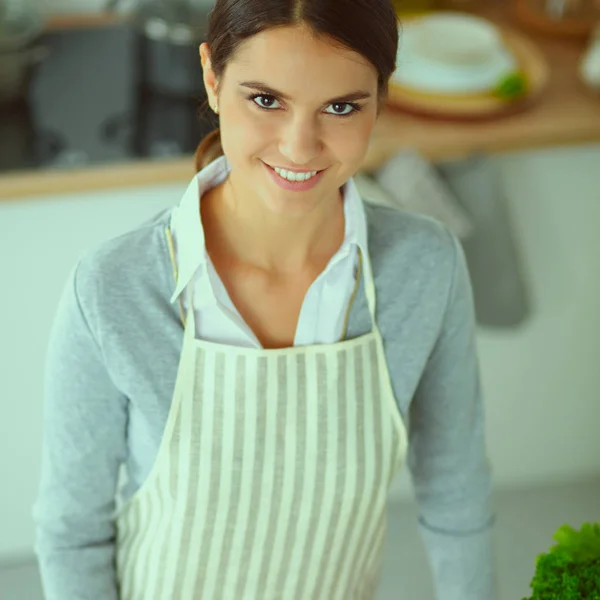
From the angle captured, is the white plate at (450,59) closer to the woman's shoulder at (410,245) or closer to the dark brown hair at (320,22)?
the woman's shoulder at (410,245)

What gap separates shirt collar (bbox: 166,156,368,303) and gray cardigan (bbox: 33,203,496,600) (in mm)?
18

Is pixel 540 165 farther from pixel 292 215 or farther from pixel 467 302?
pixel 292 215

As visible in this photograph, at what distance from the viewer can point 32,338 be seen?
1684mm

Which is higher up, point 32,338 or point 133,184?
point 133,184

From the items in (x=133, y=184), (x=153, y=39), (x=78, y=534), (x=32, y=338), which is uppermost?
(x=153, y=39)

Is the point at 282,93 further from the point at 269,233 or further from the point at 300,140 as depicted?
the point at 269,233

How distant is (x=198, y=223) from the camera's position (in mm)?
910

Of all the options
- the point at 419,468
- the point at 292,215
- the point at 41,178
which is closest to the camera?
the point at 292,215

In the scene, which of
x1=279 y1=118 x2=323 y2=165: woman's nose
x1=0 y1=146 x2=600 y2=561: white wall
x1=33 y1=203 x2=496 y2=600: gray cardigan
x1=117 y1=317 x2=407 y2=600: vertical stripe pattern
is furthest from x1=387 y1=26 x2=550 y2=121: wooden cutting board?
x1=279 y1=118 x2=323 y2=165: woman's nose

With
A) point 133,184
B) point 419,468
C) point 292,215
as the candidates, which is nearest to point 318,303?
point 292,215

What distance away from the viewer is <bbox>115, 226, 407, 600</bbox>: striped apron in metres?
0.96

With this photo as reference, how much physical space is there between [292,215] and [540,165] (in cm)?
104

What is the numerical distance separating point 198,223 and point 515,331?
116 cm

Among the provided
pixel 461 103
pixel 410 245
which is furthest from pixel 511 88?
pixel 410 245
